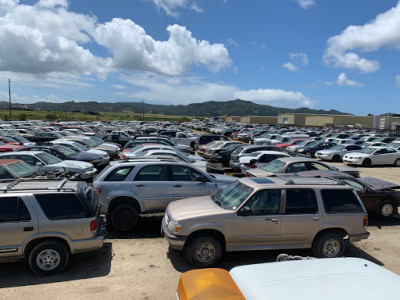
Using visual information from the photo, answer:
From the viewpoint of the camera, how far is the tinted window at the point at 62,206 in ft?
18.8

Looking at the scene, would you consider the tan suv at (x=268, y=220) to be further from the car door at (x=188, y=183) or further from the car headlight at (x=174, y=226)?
the car door at (x=188, y=183)

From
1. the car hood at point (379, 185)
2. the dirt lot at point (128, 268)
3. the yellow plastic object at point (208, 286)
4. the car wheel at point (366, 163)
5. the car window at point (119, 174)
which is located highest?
the car window at point (119, 174)

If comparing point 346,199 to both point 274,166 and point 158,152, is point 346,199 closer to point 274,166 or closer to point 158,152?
point 274,166

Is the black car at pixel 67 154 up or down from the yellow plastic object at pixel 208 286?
down

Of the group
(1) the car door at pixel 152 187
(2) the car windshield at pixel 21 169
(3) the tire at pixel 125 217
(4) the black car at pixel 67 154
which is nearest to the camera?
(3) the tire at pixel 125 217

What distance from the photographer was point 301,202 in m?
6.38

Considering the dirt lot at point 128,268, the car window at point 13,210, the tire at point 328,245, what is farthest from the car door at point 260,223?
the car window at point 13,210

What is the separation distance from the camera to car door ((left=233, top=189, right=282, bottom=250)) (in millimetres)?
6027

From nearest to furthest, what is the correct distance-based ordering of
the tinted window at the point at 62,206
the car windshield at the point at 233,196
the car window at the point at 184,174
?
the tinted window at the point at 62,206 < the car windshield at the point at 233,196 < the car window at the point at 184,174

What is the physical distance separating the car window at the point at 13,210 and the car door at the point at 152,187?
2.78 m

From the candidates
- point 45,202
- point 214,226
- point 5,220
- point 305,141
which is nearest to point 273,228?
point 214,226

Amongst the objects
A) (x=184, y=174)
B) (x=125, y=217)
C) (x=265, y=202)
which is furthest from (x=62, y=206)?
(x=265, y=202)

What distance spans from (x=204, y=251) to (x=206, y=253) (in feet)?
0.18

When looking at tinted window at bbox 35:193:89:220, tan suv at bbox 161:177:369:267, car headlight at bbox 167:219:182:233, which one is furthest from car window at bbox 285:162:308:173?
tinted window at bbox 35:193:89:220
